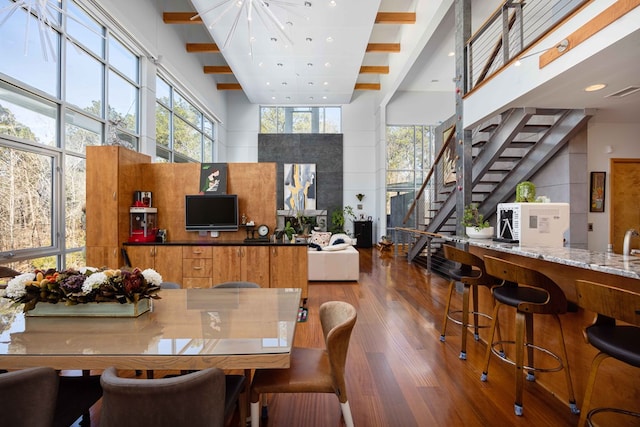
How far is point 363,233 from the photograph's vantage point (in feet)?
36.9

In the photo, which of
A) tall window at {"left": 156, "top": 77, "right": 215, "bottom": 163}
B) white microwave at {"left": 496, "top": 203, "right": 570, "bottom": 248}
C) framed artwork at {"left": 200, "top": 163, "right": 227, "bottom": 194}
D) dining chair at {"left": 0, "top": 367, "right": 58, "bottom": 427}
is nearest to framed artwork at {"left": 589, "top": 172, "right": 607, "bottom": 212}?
white microwave at {"left": 496, "top": 203, "right": 570, "bottom": 248}

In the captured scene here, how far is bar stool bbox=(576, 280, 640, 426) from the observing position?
4.39 ft

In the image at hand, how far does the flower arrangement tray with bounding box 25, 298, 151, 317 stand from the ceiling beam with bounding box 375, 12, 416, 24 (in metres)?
7.59

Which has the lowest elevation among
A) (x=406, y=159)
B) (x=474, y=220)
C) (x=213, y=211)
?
(x=474, y=220)

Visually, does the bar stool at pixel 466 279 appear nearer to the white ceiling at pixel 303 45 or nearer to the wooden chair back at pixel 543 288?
the wooden chair back at pixel 543 288

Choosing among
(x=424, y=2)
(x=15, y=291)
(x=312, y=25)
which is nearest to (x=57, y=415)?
(x=15, y=291)

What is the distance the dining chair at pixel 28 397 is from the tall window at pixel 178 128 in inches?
273

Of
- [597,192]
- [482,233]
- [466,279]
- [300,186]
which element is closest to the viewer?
[466,279]

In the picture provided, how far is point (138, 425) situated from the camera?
1.08 metres

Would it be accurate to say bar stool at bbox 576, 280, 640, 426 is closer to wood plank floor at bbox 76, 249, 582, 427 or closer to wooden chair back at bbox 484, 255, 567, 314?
wooden chair back at bbox 484, 255, 567, 314

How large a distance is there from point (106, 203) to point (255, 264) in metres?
2.11

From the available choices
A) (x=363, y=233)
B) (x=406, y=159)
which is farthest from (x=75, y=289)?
(x=406, y=159)

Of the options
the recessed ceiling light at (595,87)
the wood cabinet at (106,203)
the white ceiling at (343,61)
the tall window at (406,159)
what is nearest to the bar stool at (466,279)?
the white ceiling at (343,61)

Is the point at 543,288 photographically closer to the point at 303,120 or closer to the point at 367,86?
the point at 367,86
